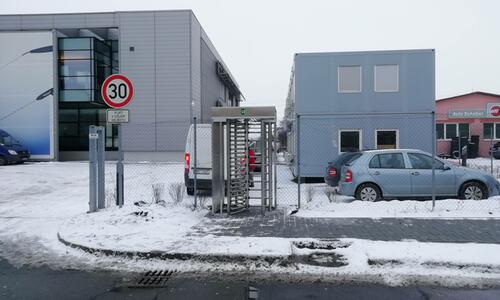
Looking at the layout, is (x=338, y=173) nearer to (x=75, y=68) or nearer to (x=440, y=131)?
(x=75, y=68)

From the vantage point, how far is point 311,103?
1688 centimetres

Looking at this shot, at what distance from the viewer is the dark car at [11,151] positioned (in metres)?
26.4

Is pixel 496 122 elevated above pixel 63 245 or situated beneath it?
elevated above

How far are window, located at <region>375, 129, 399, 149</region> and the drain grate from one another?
12507 mm

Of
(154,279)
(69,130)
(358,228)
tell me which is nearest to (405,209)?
(358,228)

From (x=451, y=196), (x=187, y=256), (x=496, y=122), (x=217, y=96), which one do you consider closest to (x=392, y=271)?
(x=187, y=256)

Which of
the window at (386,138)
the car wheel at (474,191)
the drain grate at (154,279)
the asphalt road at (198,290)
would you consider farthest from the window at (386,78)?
the drain grate at (154,279)

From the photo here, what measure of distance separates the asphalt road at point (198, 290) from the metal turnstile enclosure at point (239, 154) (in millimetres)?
3922

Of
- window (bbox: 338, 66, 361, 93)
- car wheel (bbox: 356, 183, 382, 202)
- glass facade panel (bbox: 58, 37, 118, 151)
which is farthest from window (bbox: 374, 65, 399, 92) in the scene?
glass facade panel (bbox: 58, 37, 118, 151)

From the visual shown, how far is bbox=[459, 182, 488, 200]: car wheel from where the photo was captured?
10.5m

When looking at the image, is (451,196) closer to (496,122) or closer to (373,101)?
(373,101)

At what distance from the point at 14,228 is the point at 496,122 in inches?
1420

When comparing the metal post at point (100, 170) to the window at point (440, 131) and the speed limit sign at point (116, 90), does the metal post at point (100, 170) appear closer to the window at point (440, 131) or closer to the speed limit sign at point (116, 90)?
the speed limit sign at point (116, 90)

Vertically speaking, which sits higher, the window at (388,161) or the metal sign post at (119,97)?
the metal sign post at (119,97)
